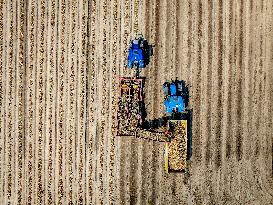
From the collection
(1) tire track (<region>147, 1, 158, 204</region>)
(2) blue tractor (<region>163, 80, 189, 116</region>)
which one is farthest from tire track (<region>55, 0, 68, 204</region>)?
(2) blue tractor (<region>163, 80, 189, 116</region>)

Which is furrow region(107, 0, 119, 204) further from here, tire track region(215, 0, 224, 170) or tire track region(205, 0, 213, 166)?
tire track region(215, 0, 224, 170)

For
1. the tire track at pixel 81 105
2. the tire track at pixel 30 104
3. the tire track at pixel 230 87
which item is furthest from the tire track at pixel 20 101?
the tire track at pixel 230 87

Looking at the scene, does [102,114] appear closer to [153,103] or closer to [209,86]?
[153,103]

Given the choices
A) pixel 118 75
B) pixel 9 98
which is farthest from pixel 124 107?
pixel 9 98

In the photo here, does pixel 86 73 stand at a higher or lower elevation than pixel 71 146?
higher

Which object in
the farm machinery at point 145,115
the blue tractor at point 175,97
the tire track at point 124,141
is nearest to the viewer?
the blue tractor at point 175,97

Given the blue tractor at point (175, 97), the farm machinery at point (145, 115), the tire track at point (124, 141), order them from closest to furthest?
the blue tractor at point (175, 97), the farm machinery at point (145, 115), the tire track at point (124, 141)

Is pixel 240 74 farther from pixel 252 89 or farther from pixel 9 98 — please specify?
pixel 9 98

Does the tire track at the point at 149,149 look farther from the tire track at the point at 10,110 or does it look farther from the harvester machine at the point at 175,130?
the tire track at the point at 10,110
